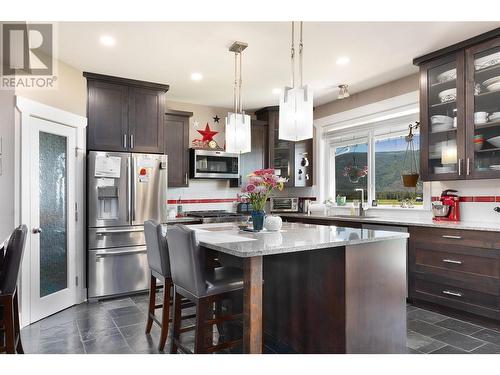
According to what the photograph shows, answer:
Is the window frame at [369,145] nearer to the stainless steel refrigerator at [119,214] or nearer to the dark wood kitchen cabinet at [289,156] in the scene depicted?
the dark wood kitchen cabinet at [289,156]

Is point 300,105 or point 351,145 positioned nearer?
point 300,105

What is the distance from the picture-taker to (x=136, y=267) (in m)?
4.14

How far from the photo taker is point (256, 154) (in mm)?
5539

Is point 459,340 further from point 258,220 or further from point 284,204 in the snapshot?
point 284,204

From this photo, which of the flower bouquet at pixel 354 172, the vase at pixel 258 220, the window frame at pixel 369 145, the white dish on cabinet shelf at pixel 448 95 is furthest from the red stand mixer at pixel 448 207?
the vase at pixel 258 220

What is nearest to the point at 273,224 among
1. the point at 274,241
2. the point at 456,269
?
the point at 274,241

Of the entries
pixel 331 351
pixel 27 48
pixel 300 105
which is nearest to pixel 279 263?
pixel 331 351

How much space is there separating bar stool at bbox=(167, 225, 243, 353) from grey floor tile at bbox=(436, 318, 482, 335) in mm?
1943

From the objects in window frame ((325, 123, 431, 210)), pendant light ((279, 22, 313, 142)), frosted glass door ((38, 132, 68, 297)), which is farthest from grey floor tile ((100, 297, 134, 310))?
window frame ((325, 123, 431, 210))

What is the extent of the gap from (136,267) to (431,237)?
Answer: 3205 mm

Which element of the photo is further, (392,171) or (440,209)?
(392,171)

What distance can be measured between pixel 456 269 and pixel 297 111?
7.02 feet

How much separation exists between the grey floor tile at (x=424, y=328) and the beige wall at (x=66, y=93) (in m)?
3.95
